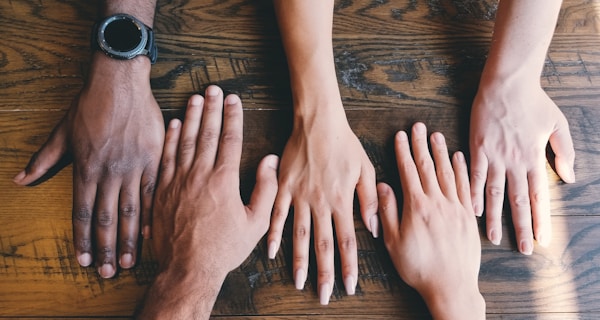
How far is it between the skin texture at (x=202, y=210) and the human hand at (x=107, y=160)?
0.15ft

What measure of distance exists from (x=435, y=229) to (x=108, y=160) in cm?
67

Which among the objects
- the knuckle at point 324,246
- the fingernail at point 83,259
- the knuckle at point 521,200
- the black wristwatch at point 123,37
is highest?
the black wristwatch at point 123,37

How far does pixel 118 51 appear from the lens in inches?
40.0

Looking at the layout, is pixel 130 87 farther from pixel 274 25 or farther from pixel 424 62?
pixel 424 62

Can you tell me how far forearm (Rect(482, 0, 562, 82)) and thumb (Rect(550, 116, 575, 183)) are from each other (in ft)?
0.40

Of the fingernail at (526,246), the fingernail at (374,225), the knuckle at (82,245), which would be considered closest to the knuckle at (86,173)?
the knuckle at (82,245)

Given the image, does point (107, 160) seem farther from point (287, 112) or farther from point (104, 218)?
point (287, 112)

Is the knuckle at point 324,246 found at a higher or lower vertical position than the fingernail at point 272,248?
higher

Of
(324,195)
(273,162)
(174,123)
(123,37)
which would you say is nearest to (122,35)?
(123,37)

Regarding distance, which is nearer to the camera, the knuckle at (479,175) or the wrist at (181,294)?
the wrist at (181,294)

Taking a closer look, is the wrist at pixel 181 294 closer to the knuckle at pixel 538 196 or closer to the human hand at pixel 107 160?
the human hand at pixel 107 160

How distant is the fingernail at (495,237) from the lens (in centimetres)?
103

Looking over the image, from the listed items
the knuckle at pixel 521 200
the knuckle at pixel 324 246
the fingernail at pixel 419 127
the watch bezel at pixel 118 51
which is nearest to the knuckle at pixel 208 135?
the watch bezel at pixel 118 51

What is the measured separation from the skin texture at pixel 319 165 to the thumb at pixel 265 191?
0.01 metres
